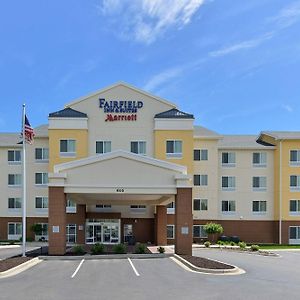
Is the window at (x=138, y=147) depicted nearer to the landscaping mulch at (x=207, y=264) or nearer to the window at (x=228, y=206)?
the window at (x=228, y=206)

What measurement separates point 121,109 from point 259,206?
17.6m

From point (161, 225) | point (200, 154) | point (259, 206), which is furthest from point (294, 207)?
point (161, 225)

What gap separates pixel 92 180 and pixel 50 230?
383cm

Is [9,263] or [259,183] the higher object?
[259,183]

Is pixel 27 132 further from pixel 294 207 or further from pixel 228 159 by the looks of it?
pixel 294 207

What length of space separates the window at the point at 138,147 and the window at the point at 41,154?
30.2 ft

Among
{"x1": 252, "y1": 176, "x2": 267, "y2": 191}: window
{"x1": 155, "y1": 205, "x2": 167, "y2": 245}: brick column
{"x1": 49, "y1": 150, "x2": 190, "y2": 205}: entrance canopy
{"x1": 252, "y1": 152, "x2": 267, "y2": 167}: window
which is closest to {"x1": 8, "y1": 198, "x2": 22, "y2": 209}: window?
{"x1": 155, "y1": 205, "x2": 167, "y2": 245}: brick column

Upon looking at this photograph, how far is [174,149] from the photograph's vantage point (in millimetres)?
48750

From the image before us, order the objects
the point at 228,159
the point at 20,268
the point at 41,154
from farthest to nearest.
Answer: the point at 228,159 → the point at 41,154 → the point at 20,268

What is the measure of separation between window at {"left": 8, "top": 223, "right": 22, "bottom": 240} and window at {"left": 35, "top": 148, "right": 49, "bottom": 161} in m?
7.13

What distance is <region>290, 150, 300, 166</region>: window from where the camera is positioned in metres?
52.1

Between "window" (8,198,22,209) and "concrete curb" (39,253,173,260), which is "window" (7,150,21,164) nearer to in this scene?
"window" (8,198,22,209)

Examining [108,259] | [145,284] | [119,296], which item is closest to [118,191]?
[108,259]

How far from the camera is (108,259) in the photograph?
2822cm
